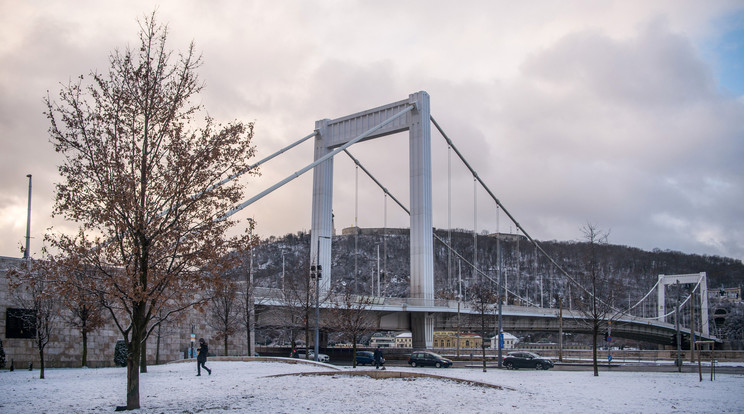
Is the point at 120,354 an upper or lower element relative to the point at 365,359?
upper

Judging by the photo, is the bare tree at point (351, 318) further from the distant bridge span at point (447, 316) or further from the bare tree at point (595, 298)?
the bare tree at point (595, 298)

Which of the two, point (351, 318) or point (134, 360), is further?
point (351, 318)

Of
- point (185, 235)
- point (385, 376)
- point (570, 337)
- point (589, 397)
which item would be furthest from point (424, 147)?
point (570, 337)

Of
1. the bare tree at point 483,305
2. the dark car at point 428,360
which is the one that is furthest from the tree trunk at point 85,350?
the bare tree at point 483,305

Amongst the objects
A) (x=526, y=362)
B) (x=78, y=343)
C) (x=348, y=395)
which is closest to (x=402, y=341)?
(x=526, y=362)

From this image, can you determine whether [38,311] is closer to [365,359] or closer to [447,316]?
[365,359]

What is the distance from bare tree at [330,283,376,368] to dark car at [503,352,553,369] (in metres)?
9.12

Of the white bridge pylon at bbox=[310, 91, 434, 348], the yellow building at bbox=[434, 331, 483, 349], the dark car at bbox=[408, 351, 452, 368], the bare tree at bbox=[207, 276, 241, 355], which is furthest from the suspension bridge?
the yellow building at bbox=[434, 331, 483, 349]

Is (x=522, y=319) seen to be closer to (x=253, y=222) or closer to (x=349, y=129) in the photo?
(x=349, y=129)

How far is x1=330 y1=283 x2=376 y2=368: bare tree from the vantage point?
35088 mm

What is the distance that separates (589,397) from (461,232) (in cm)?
16351

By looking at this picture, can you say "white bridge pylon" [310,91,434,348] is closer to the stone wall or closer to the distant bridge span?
the distant bridge span

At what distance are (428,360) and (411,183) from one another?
55.3ft

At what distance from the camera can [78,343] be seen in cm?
3347
